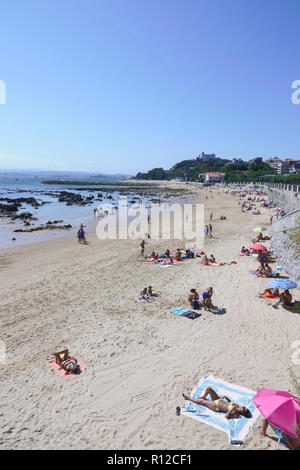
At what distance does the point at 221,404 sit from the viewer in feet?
17.7

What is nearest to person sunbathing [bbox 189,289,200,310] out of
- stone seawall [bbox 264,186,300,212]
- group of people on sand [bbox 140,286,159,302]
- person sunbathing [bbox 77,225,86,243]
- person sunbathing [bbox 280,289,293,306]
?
group of people on sand [bbox 140,286,159,302]

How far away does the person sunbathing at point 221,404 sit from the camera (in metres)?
5.23

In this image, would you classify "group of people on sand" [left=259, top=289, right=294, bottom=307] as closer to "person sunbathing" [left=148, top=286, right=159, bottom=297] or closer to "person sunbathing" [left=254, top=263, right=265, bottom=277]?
"person sunbathing" [left=254, top=263, right=265, bottom=277]

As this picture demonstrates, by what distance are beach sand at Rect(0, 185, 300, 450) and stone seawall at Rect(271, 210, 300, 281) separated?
1.53 meters

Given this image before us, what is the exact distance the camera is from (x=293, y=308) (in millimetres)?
9570

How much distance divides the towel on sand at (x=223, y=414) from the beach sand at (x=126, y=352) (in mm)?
125

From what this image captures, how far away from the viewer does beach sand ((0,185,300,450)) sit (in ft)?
16.6

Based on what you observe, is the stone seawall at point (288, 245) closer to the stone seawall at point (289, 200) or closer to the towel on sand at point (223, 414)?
the towel on sand at point (223, 414)

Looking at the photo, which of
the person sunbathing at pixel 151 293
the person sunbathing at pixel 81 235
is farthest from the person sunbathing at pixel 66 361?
the person sunbathing at pixel 81 235

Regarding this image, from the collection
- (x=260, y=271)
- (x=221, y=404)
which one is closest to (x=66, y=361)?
(x=221, y=404)

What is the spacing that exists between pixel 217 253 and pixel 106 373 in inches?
462

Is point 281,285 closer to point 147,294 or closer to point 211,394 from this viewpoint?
point 147,294

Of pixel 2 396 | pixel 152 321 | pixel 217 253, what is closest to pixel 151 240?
pixel 217 253

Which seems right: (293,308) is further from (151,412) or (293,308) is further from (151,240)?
(151,240)
